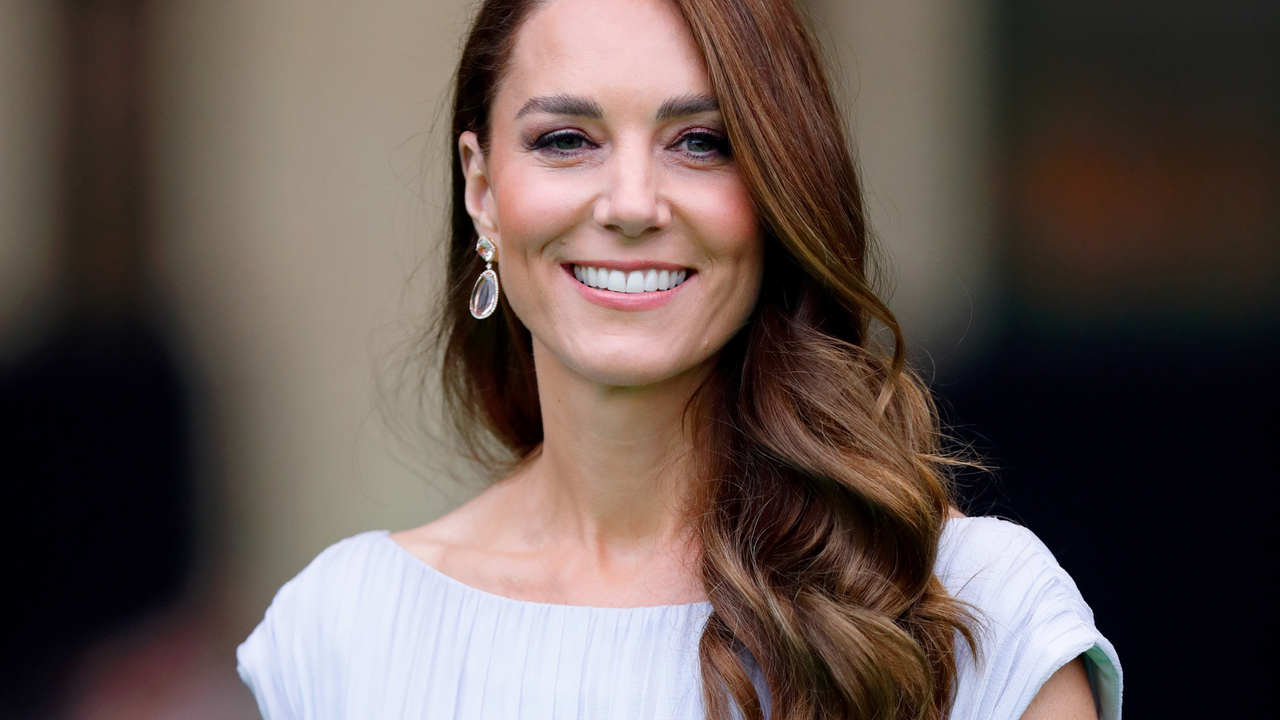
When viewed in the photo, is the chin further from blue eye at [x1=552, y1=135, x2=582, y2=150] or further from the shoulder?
the shoulder

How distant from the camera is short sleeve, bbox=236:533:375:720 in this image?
2.20m

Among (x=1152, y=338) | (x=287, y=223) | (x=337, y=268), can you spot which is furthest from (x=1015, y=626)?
(x=287, y=223)

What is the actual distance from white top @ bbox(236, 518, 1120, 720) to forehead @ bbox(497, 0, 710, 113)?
0.82m

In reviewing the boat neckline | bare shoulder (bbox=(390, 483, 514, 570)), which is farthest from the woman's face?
bare shoulder (bbox=(390, 483, 514, 570))

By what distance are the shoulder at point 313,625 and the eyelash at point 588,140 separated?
32.5 inches

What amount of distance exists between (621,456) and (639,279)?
13.4 inches

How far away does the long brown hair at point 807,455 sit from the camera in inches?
69.2

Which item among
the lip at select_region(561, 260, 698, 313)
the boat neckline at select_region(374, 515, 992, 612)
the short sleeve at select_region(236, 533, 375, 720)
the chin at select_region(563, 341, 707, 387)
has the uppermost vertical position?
the lip at select_region(561, 260, 698, 313)

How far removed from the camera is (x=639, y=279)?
191 cm

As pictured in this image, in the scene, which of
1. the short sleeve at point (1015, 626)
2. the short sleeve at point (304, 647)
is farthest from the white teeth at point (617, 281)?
the short sleeve at point (304, 647)

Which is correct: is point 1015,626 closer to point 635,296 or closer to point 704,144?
point 635,296

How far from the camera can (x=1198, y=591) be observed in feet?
10.7

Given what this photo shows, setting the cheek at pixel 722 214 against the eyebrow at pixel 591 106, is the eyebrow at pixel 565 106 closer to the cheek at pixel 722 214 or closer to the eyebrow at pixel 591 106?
the eyebrow at pixel 591 106

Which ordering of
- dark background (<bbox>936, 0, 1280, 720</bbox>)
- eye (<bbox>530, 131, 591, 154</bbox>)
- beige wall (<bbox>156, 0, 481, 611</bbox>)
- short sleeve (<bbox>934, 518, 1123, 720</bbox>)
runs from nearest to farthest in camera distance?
short sleeve (<bbox>934, 518, 1123, 720</bbox>) < eye (<bbox>530, 131, 591, 154</bbox>) < dark background (<bbox>936, 0, 1280, 720</bbox>) < beige wall (<bbox>156, 0, 481, 611</bbox>)
